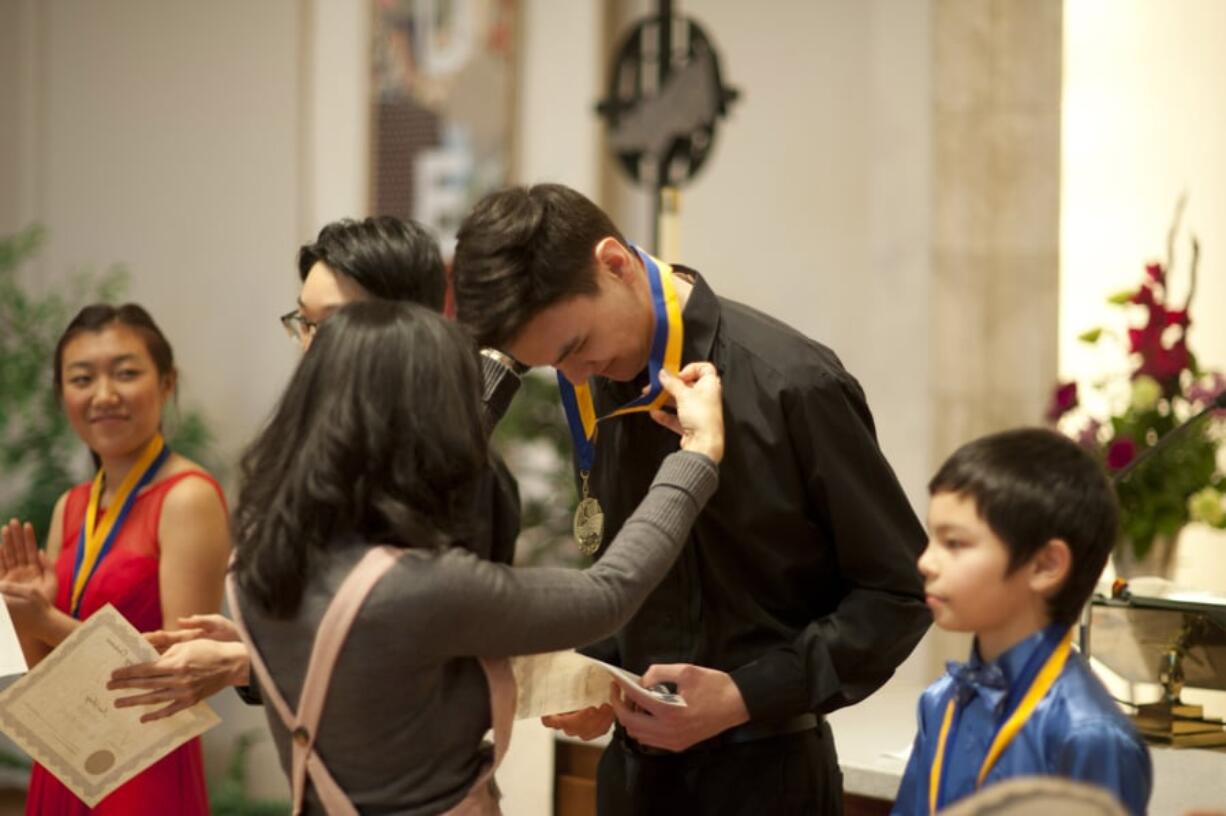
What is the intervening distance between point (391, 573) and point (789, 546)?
662 mm

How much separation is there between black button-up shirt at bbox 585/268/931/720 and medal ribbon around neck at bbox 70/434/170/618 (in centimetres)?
136

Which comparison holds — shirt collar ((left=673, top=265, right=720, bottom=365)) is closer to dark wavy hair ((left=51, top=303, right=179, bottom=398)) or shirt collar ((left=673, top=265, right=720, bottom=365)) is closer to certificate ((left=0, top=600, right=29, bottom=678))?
certificate ((left=0, top=600, right=29, bottom=678))

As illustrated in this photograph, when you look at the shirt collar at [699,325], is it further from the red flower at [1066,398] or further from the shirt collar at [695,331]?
the red flower at [1066,398]

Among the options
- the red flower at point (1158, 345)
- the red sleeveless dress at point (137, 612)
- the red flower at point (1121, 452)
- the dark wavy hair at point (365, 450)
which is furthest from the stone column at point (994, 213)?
the dark wavy hair at point (365, 450)

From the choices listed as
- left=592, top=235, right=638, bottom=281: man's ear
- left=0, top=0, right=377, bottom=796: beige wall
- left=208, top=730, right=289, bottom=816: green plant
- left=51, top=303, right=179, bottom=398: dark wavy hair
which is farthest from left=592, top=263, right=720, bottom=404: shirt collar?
left=0, top=0, right=377, bottom=796: beige wall

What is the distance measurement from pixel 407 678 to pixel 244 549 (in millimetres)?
249

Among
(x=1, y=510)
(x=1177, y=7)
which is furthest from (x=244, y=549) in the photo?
(x=1, y=510)

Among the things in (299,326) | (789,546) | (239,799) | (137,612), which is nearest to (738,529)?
(789,546)

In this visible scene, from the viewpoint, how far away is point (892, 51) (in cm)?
549

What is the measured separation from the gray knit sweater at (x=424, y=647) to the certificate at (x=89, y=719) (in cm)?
56

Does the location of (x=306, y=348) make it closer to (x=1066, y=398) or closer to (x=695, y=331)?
(x=695, y=331)

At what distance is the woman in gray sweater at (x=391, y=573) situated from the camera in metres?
1.83

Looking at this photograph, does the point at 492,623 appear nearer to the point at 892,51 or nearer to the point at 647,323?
the point at 647,323

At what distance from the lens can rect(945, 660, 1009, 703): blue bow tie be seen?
75.0 inches
